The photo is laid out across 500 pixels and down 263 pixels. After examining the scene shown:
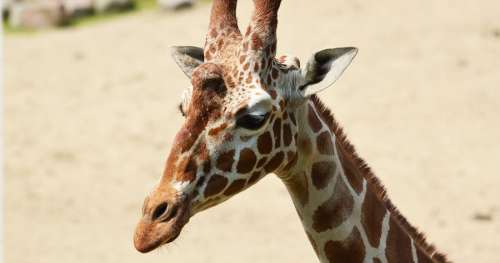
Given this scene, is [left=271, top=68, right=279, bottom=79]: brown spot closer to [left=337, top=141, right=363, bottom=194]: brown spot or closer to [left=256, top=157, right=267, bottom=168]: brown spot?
[left=256, top=157, right=267, bottom=168]: brown spot

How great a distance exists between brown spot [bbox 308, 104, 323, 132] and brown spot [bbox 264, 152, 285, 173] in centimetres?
34

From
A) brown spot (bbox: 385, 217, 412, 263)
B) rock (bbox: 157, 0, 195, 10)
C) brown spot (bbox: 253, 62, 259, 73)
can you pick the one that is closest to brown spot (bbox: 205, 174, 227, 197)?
brown spot (bbox: 253, 62, 259, 73)

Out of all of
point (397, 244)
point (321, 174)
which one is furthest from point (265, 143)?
point (397, 244)

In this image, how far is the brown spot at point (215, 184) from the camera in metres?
5.67

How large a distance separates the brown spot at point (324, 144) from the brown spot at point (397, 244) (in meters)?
0.62

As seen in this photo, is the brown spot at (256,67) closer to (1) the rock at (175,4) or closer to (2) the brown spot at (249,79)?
(2) the brown spot at (249,79)

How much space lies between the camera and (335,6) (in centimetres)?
2047

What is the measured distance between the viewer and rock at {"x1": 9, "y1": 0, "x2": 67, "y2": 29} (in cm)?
2216

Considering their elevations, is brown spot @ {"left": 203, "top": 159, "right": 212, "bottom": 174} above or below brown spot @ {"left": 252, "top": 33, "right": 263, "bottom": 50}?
below

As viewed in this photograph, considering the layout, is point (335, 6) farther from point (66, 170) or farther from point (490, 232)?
point (490, 232)

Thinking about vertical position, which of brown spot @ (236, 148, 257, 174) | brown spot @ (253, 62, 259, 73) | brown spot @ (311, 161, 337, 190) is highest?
brown spot @ (253, 62, 259, 73)

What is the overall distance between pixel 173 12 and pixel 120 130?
5.39m

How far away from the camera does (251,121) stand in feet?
18.8

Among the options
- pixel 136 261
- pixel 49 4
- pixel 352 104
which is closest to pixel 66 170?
pixel 136 261
